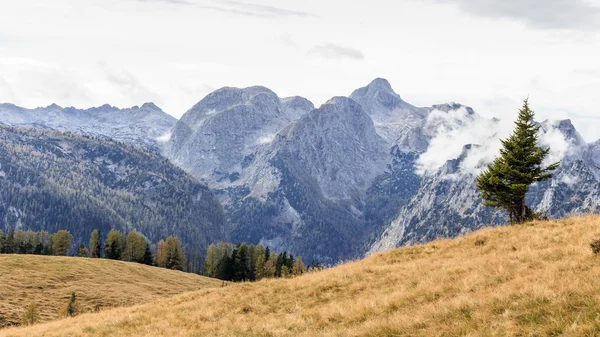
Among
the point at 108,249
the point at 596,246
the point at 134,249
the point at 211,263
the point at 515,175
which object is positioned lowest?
the point at 211,263

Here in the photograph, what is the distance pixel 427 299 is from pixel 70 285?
5070 cm

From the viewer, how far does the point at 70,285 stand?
5534cm

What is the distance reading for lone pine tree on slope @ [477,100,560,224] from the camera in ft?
139

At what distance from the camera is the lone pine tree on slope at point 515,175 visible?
42.3 meters

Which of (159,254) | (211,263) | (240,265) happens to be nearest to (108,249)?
(159,254)

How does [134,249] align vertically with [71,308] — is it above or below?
below

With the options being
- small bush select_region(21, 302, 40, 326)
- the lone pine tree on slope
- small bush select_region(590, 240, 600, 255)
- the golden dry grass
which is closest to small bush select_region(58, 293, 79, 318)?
small bush select_region(21, 302, 40, 326)

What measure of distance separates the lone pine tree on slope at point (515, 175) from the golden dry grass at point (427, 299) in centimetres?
1389

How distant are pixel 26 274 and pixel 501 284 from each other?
189ft

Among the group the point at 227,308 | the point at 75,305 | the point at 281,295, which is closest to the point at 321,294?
the point at 281,295

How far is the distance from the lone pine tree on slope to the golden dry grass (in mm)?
13888

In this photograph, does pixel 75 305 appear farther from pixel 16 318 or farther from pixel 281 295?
pixel 281 295

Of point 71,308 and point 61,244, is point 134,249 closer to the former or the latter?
point 61,244

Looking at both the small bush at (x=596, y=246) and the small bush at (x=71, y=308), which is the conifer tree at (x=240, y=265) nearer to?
the small bush at (x=71, y=308)
